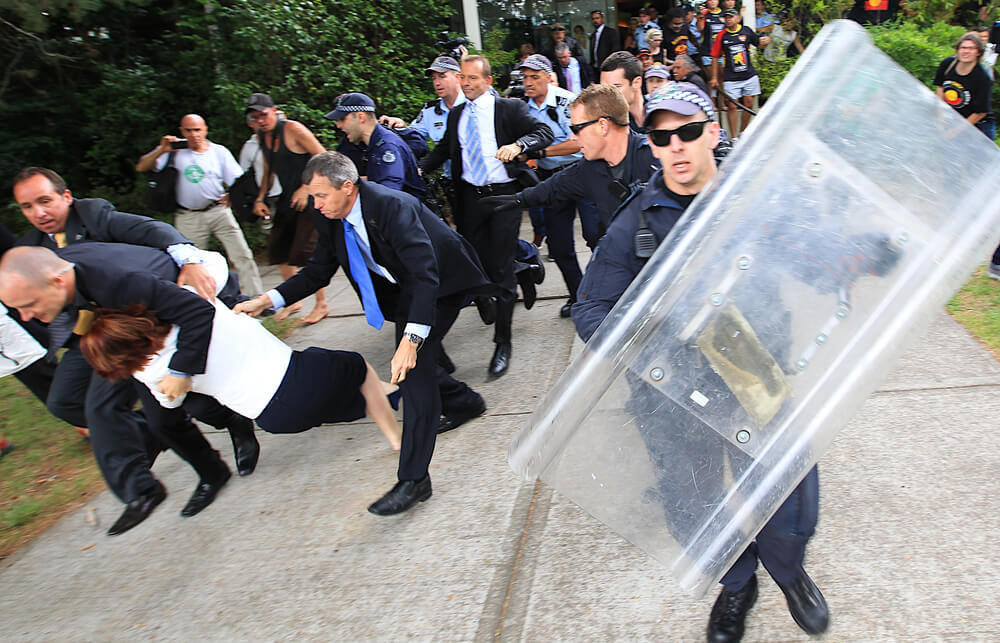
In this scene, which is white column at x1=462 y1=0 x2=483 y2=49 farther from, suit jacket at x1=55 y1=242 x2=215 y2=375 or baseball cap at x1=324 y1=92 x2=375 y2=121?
suit jacket at x1=55 y1=242 x2=215 y2=375

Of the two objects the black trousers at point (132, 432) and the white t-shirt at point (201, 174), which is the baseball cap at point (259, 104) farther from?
the black trousers at point (132, 432)

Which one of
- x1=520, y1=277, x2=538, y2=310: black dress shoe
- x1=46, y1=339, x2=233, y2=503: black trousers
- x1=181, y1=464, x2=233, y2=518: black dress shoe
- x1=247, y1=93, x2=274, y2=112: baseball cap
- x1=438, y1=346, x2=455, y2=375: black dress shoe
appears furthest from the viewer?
x1=247, y1=93, x2=274, y2=112: baseball cap

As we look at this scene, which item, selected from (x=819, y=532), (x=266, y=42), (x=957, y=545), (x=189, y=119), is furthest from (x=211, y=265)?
(x=266, y=42)

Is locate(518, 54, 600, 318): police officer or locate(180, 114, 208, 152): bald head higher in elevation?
locate(518, 54, 600, 318): police officer

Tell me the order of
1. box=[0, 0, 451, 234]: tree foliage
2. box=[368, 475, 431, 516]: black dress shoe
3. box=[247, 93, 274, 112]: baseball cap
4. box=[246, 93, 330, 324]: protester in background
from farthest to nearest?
box=[0, 0, 451, 234]: tree foliage → box=[246, 93, 330, 324]: protester in background → box=[247, 93, 274, 112]: baseball cap → box=[368, 475, 431, 516]: black dress shoe

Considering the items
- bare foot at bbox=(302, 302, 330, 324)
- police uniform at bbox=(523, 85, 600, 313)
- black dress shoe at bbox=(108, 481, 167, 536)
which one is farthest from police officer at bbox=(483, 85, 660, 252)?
bare foot at bbox=(302, 302, 330, 324)

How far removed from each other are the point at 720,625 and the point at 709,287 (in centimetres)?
116

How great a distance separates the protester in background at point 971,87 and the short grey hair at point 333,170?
489 centimetres

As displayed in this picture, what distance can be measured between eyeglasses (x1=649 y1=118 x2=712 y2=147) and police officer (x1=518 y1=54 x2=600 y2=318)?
8.59ft

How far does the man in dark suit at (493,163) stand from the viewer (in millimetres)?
4965

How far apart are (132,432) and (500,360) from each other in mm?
2175

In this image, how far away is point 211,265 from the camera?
3.96 metres

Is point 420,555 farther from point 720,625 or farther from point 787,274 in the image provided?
point 787,274

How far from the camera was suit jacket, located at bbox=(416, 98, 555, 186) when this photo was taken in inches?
194
